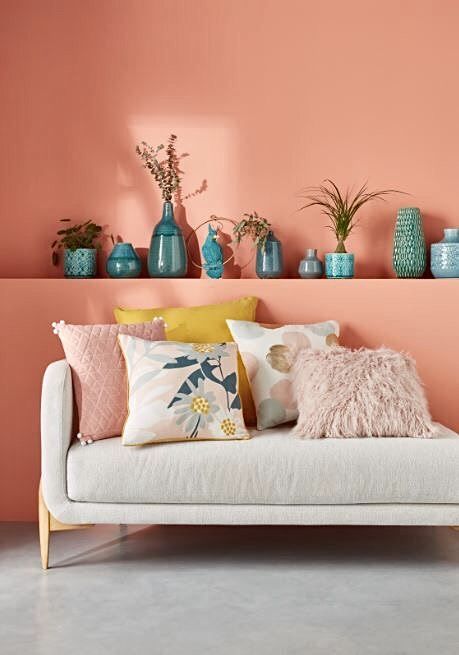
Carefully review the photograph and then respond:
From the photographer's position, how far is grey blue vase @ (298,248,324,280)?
4.40 metres

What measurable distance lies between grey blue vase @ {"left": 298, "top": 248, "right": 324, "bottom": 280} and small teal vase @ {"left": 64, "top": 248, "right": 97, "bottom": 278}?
1001 mm

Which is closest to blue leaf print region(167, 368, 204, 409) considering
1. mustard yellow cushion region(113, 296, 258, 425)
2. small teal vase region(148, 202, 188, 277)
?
mustard yellow cushion region(113, 296, 258, 425)

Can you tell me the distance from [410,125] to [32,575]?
106 inches

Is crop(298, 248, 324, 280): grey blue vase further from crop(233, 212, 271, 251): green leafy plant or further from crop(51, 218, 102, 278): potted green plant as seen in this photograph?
crop(51, 218, 102, 278): potted green plant

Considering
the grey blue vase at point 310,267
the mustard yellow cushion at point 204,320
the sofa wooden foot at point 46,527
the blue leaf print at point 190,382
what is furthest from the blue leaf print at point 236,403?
the grey blue vase at point 310,267

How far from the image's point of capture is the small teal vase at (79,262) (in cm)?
445

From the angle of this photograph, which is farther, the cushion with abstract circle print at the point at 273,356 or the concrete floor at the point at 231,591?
the cushion with abstract circle print at the point at 273,356

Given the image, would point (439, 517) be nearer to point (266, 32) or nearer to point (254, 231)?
point (254, 231)

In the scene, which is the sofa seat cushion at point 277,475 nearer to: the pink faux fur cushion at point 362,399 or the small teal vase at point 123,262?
the pink faux fur cushion at point 362,399

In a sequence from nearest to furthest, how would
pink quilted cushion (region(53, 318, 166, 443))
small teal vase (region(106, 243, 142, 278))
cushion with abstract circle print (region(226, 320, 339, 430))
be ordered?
pink quilted cushion (region(53, 318, 166, 443)) < cushion with abstract circle print (region(226, 320, 339, 430)) < small teal vase (region(106, 243, 142, 278))

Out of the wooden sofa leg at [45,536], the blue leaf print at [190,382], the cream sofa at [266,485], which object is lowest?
the wooden sofa leg at [45,536]

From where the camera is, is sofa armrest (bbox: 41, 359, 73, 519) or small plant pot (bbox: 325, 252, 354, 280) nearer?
sofa armrest (bbox: 41, 359, 73, 519)

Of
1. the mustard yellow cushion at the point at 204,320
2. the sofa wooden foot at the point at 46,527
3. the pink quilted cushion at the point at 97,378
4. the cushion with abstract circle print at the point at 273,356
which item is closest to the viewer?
the sofa wooden foot at the point at 46,527

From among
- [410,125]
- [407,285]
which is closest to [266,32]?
[410,125]
